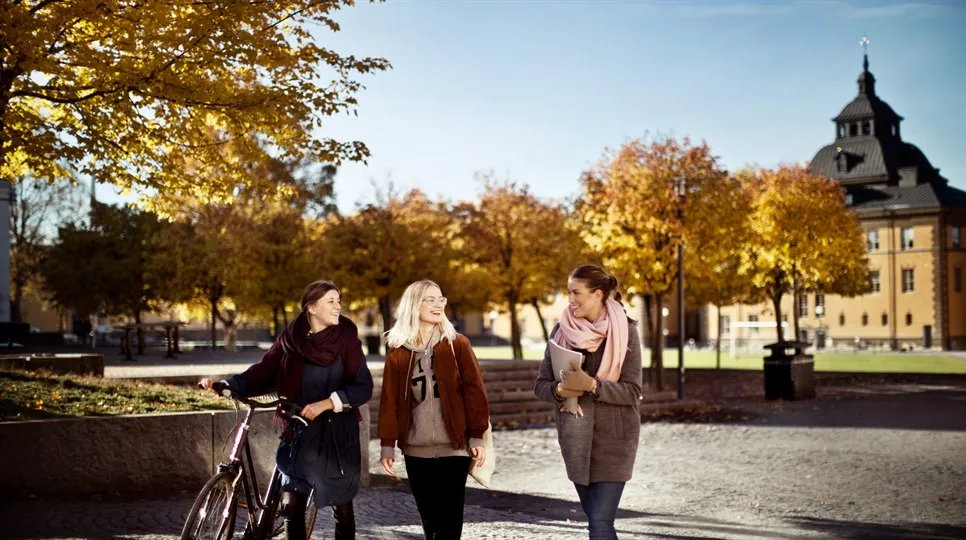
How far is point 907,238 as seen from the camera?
256 feet

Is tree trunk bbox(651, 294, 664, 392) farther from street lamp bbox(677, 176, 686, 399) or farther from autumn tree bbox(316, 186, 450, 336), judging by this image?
autumn tree bbox(316, 186, 450, 336)

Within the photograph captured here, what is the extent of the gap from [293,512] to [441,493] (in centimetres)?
103

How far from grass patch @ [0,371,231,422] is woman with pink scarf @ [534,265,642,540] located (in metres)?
6.44

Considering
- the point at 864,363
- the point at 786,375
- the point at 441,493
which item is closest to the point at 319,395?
the point at 441,493

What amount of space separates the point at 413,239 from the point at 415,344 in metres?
36.1

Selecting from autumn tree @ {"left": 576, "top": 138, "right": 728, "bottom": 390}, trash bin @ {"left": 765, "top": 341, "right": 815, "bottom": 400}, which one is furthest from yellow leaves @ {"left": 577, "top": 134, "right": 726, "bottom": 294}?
trash bin @ {"left": 765, "top": 341, "right": 815, "bottom": 400}

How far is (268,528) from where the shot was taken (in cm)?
626

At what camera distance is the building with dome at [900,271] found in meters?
74.9

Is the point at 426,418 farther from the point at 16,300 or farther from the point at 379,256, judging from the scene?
the point at 16,300

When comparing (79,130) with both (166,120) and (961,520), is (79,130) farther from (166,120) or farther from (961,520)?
(961,520)

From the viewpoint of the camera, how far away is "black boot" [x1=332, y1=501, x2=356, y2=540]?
6.21 m

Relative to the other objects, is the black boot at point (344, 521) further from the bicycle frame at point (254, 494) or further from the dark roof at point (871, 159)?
the dark roof at point (871, 159)

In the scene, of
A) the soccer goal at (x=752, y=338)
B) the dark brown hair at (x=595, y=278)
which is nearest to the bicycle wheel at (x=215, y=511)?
the dark brown hair at (x=595, y=278)

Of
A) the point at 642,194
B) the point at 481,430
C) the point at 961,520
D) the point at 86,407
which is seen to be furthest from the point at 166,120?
the point at 642,194
